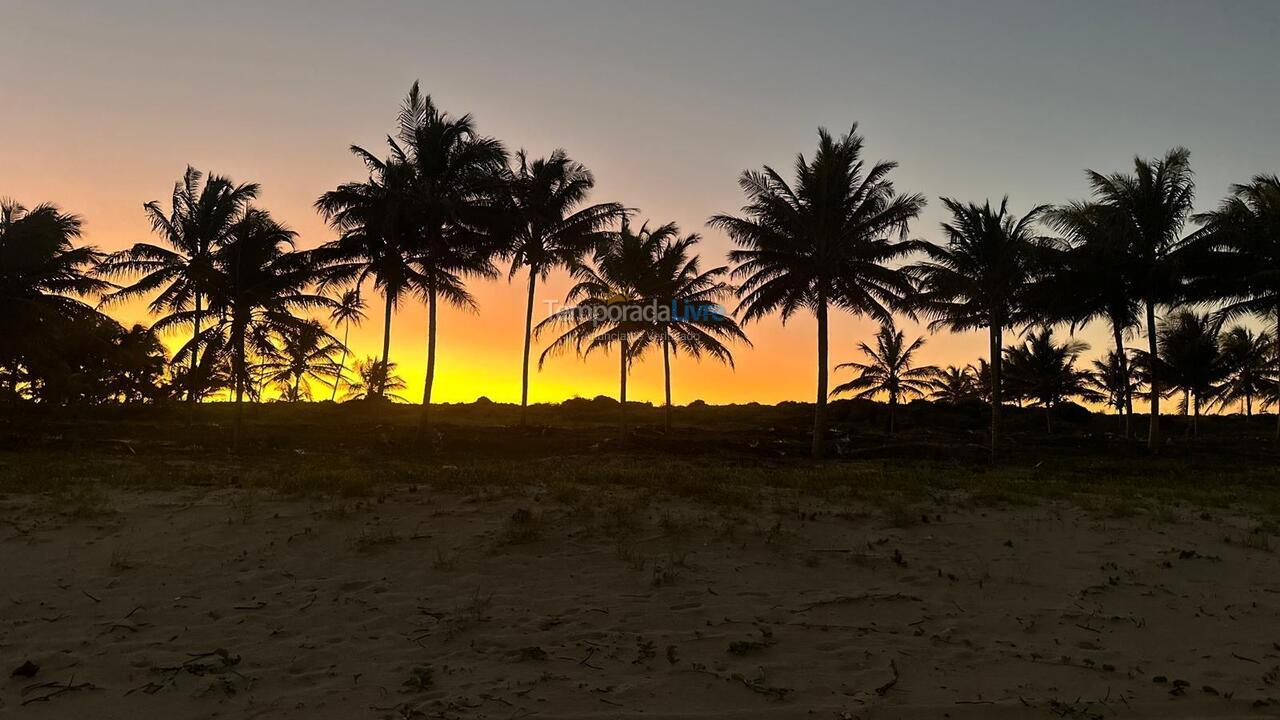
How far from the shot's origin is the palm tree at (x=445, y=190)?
2602 cm

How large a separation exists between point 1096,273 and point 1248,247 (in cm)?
502

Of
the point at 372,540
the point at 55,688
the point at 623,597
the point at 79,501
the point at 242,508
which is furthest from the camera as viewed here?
the point at 79,501

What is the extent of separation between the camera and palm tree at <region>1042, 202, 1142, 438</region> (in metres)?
27.1

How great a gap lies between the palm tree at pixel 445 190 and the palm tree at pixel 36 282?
13.1 m

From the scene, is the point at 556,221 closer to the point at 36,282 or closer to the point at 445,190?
the point at 445,190

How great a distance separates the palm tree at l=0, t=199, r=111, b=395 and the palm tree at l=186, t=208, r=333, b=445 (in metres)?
5.50

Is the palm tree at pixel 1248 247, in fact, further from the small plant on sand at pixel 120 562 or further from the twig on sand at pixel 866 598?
the small plant on sand at pixel 120 562

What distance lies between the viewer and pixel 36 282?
1031 inches

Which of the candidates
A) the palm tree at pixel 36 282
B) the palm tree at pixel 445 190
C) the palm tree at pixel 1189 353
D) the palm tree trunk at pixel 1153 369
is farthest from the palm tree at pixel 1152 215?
the palm tree at pixel 36 282

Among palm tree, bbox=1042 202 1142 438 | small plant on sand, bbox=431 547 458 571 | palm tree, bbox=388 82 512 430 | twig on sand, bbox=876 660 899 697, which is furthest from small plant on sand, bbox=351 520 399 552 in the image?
palm tree, bbox=1042 202 1142 438

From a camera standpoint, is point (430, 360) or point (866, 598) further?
point (430, 360)

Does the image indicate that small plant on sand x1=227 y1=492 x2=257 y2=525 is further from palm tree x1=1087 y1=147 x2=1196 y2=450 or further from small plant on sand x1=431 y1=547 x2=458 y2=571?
palm tree x1=1087 y1=147 x2=1196 y2=450


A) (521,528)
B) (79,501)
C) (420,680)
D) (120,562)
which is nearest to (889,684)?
(420,680)

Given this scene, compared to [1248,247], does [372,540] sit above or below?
below
